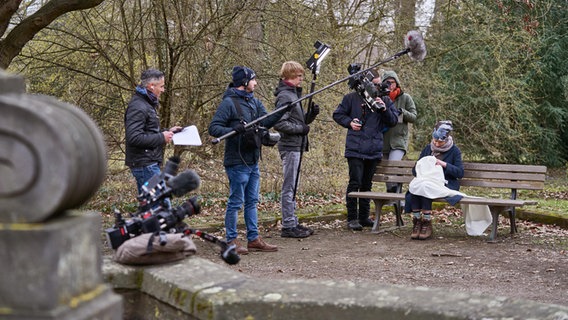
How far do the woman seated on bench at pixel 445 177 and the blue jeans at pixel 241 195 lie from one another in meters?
1.98

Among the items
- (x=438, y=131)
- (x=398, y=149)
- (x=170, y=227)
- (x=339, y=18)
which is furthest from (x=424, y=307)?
(x=339, y=18)

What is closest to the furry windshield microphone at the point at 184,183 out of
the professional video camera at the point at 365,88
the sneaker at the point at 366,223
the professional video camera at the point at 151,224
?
the professional video camera at the point at 151,224

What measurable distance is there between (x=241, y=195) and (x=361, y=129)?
7.03 ft

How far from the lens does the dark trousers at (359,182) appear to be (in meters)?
8.84

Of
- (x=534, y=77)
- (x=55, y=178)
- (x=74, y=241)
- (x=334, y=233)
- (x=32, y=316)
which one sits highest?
(x=534, y=77)

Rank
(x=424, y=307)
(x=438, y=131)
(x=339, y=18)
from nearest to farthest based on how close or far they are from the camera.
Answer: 1. (x=424, y=307)
2. (x=438, y=131)
3. (x=339, y=18)

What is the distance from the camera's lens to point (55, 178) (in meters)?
2.14

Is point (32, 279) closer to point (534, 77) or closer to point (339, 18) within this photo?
point (339, 18)

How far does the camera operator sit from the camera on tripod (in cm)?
522

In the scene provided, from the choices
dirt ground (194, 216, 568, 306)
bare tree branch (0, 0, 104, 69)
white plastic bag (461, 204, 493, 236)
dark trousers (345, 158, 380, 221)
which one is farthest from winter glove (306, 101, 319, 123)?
bare tree branch (0, 0, 104, 69)

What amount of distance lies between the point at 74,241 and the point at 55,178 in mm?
235

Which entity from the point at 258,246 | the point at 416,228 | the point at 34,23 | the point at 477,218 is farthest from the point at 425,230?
the point at 34,23

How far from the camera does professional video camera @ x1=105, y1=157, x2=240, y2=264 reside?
3508 millimetres

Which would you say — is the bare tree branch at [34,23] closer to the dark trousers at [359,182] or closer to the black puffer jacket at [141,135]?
the black puffer jacket at [141,135]
